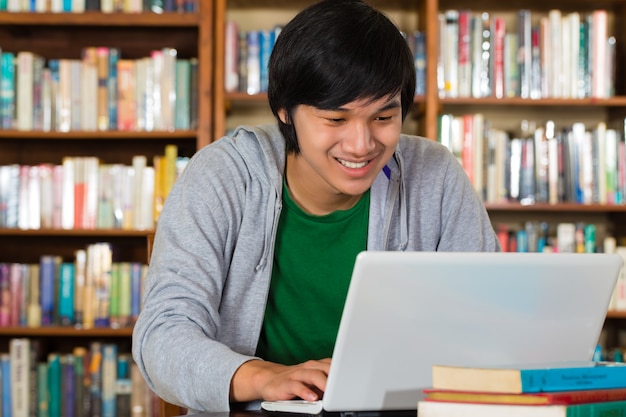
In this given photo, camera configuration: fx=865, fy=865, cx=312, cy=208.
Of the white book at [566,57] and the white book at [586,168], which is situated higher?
the white book at [566,57]

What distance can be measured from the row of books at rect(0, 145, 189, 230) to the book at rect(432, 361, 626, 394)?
7.19 ft

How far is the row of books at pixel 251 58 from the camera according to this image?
2883 millimetres

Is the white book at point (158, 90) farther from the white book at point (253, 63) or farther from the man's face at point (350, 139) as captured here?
the man's face at point (350, 139)

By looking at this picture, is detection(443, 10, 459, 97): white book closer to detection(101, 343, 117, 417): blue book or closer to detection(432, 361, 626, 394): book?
detection(101, 343, 117, 417): blue book

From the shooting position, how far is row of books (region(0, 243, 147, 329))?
2.86 metres

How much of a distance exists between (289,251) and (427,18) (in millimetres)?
1629

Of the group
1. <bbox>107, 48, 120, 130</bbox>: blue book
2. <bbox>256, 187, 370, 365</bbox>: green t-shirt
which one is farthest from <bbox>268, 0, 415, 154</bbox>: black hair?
<bbox>107, 48, 120, 130</bbox>: blue book

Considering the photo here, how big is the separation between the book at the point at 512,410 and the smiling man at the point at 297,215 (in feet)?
1.15

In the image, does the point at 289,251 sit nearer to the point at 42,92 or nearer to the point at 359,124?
the point at 359,124

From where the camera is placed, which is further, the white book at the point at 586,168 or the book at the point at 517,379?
the white book at the point at 586,168

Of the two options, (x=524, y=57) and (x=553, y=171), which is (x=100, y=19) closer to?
(x=524, y=57)

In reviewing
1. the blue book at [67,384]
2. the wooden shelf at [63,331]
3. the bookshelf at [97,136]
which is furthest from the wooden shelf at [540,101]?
the blue book at [67,384]

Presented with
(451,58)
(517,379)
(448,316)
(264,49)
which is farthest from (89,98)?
(517,379)

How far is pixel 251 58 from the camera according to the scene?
290 centimetres
